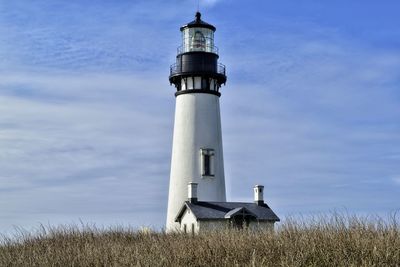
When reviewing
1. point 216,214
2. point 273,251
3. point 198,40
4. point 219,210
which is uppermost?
point 198,40

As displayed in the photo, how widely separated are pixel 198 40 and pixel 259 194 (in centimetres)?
748

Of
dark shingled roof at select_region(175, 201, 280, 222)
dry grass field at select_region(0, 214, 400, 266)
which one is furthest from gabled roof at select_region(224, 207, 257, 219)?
dry grass field at select_region(0, 214, 400, 266)

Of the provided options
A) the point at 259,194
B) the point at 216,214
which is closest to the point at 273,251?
the point at 216,214

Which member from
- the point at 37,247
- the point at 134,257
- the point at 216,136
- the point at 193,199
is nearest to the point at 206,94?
the point at 216,136

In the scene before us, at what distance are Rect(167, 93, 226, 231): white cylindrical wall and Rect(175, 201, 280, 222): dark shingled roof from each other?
54 centimetres

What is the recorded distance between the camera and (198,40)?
2616cm

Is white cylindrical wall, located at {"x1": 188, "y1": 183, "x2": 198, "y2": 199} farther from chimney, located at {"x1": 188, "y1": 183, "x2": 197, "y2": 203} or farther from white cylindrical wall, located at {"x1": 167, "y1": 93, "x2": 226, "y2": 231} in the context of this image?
white cylindrical wall, located at {"x1": 167, "y1": 93, "x2": 226, "y2": 231}

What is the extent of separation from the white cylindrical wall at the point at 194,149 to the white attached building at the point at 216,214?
51 cm

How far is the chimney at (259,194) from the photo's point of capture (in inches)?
1039

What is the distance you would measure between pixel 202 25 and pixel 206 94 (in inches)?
128

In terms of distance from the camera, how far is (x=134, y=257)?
9102mm

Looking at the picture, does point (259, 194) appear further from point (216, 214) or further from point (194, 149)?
point (194, 149)

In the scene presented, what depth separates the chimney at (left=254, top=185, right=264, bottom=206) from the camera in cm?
2639

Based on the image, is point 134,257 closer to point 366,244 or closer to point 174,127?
point 366,244
